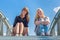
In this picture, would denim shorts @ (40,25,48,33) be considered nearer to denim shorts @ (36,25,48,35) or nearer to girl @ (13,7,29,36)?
denim shorts @ (36,25,48,35)

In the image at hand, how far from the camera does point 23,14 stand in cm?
1348

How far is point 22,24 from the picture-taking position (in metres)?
13.5

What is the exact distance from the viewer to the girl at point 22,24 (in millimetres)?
13328

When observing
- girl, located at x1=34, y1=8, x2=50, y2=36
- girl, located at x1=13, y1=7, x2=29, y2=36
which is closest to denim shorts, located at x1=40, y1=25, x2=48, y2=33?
girl, located at x1=34, y1=8, x2=50, y2=36

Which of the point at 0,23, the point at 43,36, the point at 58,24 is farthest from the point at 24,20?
the point at 58,24

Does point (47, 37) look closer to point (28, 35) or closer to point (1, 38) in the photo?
point (28, 35)

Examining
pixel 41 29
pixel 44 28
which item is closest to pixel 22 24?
pixel 41 29

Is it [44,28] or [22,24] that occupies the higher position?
[22,24]

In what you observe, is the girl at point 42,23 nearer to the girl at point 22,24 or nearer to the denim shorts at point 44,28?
the denim shorts at point 44,28

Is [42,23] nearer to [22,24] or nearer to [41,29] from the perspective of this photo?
[41,29]

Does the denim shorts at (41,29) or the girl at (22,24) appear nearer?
the denim shorts at (41,29)

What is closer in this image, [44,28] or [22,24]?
[44,28]

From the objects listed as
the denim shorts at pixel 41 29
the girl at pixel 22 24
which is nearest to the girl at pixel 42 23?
the denim shorts at pixel 41 29

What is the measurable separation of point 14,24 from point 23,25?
409mm
